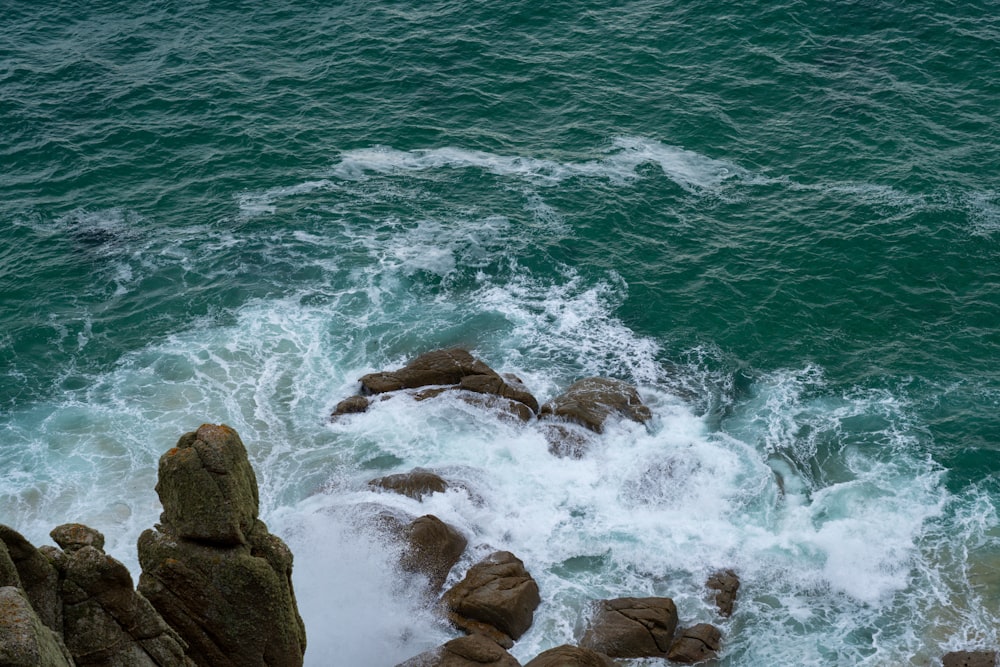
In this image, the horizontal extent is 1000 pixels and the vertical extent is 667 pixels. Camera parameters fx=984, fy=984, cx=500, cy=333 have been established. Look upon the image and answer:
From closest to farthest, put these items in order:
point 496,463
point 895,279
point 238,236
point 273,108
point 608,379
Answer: point 496,463 < point 608,379 < point 895,279 < point 238,236 < point 273,108

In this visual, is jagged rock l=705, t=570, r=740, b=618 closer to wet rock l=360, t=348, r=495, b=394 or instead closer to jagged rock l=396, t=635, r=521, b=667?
jagged rock l=396, t=635, r=521, b=667

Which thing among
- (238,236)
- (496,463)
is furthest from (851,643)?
(238,236)

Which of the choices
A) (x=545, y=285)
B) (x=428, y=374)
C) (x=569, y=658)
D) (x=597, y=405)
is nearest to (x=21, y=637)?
(x=569, y=658)

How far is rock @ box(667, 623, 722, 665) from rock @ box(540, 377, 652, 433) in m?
11.5

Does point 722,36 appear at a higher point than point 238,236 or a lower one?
higher

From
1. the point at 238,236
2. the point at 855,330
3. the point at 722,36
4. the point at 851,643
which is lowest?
the point at 851,643

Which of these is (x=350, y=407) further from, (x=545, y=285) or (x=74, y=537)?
(x=74, y=537)

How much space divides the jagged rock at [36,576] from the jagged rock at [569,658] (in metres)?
16.4

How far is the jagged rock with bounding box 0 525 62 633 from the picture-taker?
70.9 ft

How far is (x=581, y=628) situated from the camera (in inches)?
1436

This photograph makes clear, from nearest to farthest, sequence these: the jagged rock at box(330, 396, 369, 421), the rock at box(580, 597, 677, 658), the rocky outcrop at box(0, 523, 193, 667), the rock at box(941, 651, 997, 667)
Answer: the rocky outcrop at box(0, 523, 193, 667) < the rock at box(941, 651, 997, 667) < the rock at box(580, 597, 677, 658) < the jagged rock at box(330, 396, 369, 421)

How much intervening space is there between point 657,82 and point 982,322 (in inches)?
1153

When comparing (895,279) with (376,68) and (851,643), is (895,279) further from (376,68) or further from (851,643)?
(376,68)

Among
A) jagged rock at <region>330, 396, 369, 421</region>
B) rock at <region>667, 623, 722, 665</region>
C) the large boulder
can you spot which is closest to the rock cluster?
the large boulder
